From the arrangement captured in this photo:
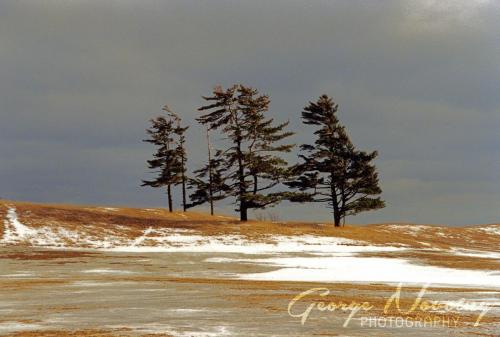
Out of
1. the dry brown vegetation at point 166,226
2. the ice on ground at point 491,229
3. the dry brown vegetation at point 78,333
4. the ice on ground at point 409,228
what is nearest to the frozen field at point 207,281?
the dry brown vegetation at point 78,333

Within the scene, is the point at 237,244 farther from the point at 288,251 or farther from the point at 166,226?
the point at 166,226

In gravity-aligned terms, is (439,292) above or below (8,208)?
below

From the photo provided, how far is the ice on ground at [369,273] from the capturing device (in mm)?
26328

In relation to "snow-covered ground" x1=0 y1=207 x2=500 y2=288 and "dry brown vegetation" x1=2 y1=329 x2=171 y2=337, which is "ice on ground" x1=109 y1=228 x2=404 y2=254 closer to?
"snow-covered ground" x1=0 y1=207 x2=500 y2=288

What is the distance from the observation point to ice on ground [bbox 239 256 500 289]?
2633 cm

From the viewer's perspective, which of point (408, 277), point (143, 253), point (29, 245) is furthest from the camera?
point (29, 245)

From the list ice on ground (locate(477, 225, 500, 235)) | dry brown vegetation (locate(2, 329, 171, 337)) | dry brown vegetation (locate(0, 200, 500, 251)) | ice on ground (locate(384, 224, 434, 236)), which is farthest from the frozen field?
ice on ground (locate(477, 225, 500, 235))

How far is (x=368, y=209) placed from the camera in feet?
199

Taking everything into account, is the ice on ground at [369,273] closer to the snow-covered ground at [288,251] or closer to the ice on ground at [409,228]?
the snow-covered ground at [288,251]

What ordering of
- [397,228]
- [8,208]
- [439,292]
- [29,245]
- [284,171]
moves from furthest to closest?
[397,228]
[284,171]
[8,208]
[29,245]
[439,292]

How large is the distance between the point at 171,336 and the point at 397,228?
70282 mm

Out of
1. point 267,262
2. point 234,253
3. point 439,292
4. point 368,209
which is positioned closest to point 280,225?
point 368,209

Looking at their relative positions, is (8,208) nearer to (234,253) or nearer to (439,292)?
(234,253)

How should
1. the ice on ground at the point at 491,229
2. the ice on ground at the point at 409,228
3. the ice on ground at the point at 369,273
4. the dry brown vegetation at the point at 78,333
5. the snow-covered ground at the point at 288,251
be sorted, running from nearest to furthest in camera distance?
the dry brown vegetation at the point at 78,333, the ice on ground at the point at 369,273, the snow-covered ground at the point at 288,251, the ice on ground at the point at 409,228, the ice on ground at the point at 491,229
